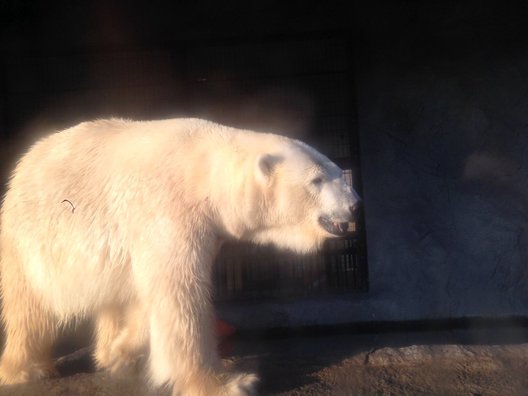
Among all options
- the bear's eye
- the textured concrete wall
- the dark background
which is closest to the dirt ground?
the bear's eye

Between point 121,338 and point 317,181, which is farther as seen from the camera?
point 121,338

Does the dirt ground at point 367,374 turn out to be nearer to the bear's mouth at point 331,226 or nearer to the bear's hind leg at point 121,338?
the bear's hind leg at point 121,338

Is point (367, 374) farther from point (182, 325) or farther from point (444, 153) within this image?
point (444, 153)

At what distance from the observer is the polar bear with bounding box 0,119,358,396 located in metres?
2.51

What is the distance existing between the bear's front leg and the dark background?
6.06 ft

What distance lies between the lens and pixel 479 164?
4.60 meters

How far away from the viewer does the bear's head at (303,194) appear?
8.53 feet

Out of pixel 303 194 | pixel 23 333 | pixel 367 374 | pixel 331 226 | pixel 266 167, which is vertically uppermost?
pixel 266 167

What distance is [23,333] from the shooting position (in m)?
2.87

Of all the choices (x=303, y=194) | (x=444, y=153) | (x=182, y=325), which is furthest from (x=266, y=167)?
(x=444, y=153)

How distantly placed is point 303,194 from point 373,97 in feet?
7.50

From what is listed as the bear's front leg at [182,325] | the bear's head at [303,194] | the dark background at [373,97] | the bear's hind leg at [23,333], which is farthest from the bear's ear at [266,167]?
the dark background at [373,97]

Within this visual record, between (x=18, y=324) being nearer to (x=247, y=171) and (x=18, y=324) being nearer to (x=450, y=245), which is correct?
(x=247, y=171)

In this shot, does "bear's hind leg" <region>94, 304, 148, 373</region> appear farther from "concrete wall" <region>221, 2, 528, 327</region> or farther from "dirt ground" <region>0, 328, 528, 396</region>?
"concrete wall" <region>221, 2, 528, 327</region>
